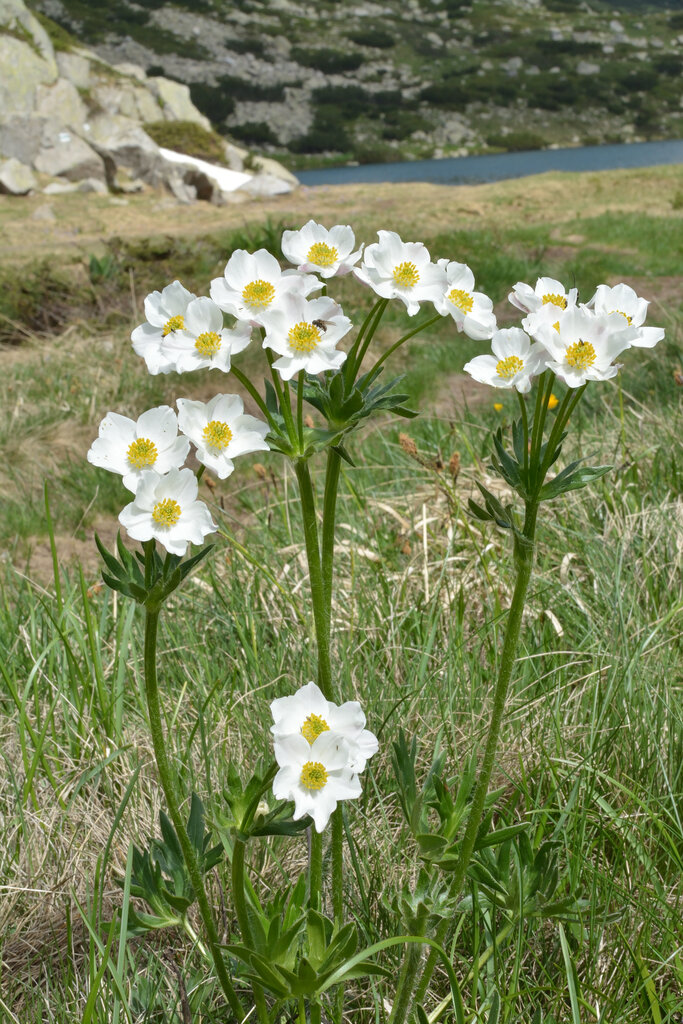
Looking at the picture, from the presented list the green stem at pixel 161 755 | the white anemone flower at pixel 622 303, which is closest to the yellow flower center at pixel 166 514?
the green stem at pixel 161 755

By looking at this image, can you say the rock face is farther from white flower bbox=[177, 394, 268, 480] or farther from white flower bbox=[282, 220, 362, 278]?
white flower bbox=[177, 394, 268, 480]

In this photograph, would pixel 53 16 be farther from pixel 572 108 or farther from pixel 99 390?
pixel 99 390

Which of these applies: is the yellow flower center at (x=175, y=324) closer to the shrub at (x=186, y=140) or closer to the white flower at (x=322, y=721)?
the white flower at (x=322, y=721)

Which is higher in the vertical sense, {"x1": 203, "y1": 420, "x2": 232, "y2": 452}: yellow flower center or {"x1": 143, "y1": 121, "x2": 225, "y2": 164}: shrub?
{"x1": 143, "y1": 121, "x2": 225, "y2": 164}: shrub

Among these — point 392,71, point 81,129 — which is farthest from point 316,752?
point 392,71

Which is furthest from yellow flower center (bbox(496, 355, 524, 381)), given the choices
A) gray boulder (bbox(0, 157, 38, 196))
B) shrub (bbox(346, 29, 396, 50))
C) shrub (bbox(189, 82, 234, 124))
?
shrub (bbox(346, 29, 396, 50))

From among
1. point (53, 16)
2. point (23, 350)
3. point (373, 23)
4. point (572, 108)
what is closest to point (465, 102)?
point (572, 108)
